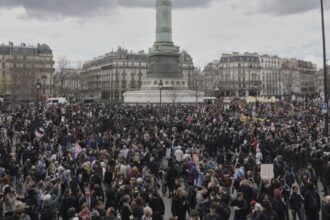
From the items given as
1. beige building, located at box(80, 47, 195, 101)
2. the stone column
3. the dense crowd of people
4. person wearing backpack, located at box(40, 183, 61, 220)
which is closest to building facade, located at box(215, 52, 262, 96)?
beige building, located at box(80, 47, 195, 101)

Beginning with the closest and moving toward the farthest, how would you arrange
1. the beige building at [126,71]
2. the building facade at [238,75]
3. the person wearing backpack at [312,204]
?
1. the person wearing backpack at [312,204]
2. the beige building at [126,71]
3. the building facade at [238,75]

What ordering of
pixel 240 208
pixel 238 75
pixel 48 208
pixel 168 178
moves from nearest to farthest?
pixel 240 208 < pixel 48 208 < pixel 168 178 < pixel 238 75

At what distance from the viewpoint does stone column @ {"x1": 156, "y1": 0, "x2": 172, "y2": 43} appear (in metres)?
82.7

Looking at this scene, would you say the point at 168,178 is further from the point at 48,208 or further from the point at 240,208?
the point at 48,208

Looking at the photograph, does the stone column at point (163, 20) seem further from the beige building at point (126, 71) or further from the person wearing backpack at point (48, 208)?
the beige building at point (126, 71)

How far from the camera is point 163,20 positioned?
273ft

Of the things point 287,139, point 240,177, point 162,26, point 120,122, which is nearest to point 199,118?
point 120,122

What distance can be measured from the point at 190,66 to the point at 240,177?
162098 millimetres

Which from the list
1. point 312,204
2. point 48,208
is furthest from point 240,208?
point 48,208

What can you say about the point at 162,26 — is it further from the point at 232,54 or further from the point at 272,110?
the point at 232,54

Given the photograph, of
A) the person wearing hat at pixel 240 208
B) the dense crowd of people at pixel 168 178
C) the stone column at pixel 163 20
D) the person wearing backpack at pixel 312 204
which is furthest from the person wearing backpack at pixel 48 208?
the stone column at pixel 163 20

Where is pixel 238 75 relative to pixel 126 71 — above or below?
below

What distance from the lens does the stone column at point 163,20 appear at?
82.7 metres

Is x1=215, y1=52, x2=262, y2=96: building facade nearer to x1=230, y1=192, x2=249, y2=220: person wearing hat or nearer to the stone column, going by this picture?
the stone column
